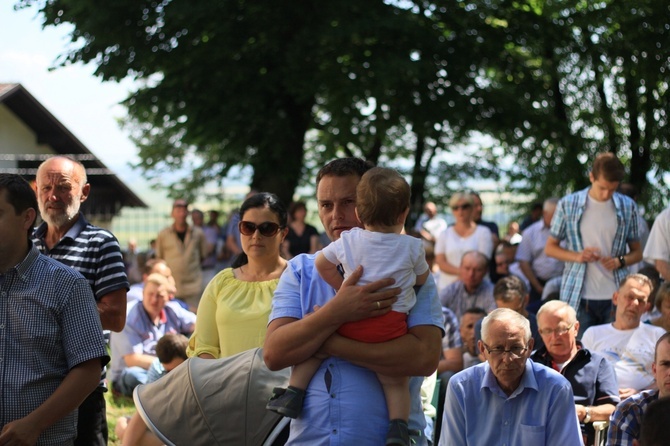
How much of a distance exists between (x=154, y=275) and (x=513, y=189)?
16761mm

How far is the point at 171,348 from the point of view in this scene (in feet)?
24.6

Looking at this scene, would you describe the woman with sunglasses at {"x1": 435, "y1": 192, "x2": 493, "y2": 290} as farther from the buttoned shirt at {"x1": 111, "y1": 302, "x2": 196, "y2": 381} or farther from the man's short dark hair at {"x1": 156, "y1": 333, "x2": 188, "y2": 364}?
the man's short dark hair at {"x1": 156, "y1": 333, "x2": 188, "y2": 364}

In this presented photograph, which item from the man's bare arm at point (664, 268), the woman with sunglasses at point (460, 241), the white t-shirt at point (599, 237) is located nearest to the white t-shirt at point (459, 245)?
the woman with sunglasses at point (460, 241)

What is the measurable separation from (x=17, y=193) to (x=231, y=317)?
1.21 metres

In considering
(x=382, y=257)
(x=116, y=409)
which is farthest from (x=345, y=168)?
(x=116, y=409)

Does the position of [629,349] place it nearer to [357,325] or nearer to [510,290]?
[510,290]

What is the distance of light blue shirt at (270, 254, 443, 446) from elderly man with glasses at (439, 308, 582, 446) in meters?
1.75

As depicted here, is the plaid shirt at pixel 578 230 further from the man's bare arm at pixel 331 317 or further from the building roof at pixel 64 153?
the building roof at pixel 64 153

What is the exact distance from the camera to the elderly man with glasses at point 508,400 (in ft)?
16.4

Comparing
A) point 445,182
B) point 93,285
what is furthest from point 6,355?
point 445,182

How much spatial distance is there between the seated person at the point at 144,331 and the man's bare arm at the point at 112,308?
4338 mm

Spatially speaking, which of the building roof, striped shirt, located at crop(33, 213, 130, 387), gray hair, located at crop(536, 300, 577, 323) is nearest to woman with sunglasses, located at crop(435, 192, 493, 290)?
gray hair, located at crop(536, 300, 577, 323)

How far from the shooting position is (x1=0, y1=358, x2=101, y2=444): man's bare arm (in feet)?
12.1

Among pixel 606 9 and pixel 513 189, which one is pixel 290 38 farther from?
pixel 513 189
